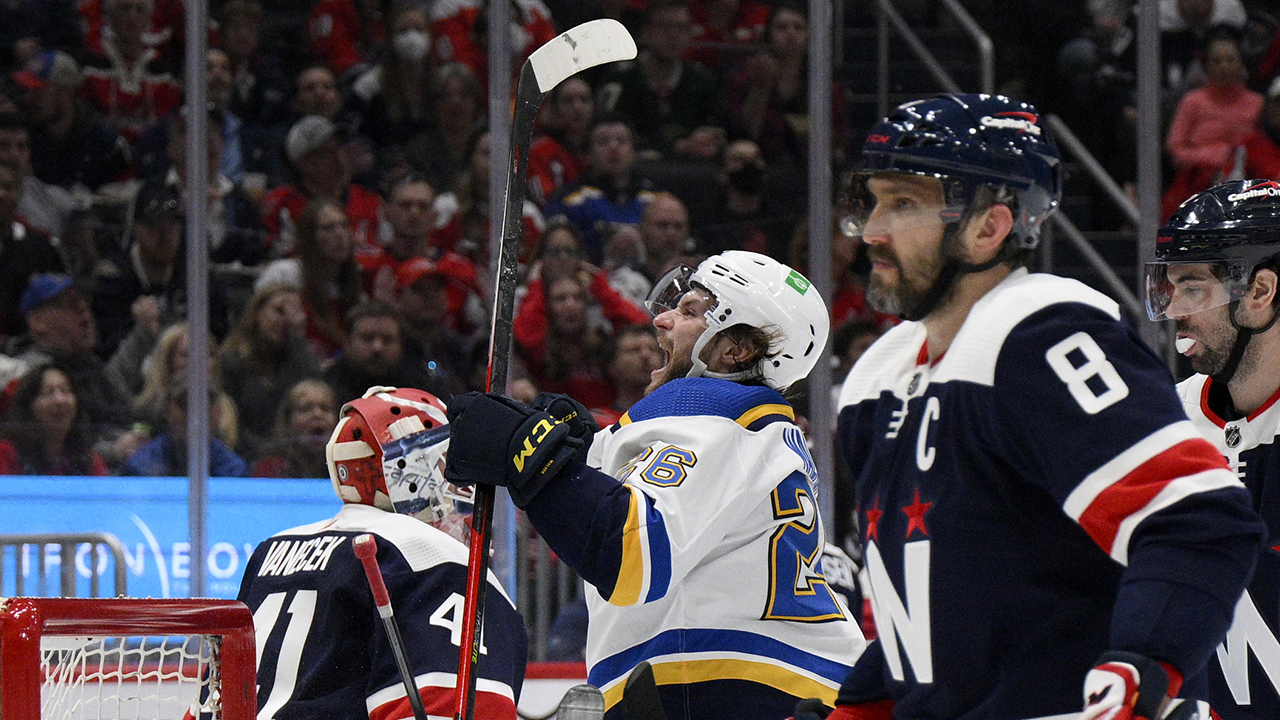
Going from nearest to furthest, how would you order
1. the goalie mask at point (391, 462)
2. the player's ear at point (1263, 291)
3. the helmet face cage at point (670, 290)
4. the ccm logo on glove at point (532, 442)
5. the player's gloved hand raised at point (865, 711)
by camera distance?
the player's gloved hand raised at point (865, 711) → the ccm logo on glove at point (532, 442) → the player's ear at point (1263, 291) → the helmet face cage at point (670, 290) → the goalie mask at point (391, 462)

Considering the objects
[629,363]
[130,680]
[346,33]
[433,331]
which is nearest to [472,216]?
[433,331]

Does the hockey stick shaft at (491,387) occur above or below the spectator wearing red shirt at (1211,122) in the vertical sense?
below

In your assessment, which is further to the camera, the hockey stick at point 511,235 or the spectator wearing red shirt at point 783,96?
the spectator wearing red shirt at point 783,96

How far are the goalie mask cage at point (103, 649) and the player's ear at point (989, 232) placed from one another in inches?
39.5

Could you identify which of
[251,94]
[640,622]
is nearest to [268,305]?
[251,94]

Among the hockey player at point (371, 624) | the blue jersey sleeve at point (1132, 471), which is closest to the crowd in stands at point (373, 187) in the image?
Result: the hockey player at point (371, 624)

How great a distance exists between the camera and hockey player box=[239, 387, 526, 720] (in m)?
2.34

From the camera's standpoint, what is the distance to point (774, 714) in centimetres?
216

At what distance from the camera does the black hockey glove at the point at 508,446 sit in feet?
6.01

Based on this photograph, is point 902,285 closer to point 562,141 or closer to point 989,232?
point 989,232

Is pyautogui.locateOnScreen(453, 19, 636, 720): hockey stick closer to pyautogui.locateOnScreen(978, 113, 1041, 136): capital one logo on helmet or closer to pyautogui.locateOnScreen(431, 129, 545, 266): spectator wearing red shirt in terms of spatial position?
pyautogui.locateOnScreen(978, 113, 1041, 136): capital one logo on helmet

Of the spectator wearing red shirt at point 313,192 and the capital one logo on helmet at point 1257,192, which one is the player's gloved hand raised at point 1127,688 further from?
the spectator wearing red shirt at point 313,192

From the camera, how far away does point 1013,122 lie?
1.56m

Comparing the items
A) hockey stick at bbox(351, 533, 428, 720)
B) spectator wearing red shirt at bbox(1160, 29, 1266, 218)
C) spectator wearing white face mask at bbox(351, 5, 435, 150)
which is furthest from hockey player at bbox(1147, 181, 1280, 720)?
spectator wearing white face mask at bbox(351, 5, 435, 150)
